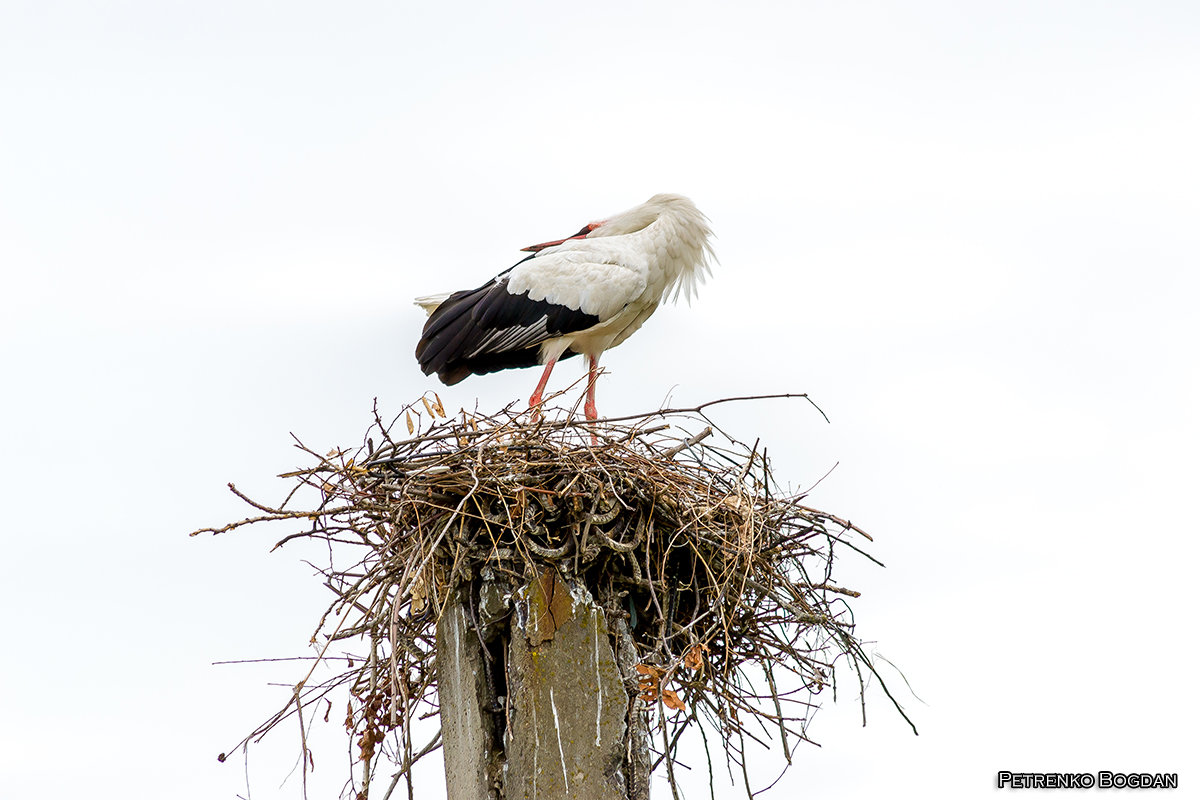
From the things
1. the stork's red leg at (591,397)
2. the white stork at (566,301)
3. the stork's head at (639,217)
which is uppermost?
the stork's head at (639,217)

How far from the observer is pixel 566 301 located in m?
7.72

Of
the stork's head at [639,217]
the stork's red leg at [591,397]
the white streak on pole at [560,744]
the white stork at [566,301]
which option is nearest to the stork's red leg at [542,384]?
the white stork at [566,301]

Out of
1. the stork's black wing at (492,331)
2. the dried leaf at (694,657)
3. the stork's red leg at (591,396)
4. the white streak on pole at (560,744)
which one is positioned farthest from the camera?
the stork's red leg at (591,396)

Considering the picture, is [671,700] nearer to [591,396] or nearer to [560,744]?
[560,744]

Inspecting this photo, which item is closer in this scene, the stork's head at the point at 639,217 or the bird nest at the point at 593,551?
the bird nest at the point at 593,551

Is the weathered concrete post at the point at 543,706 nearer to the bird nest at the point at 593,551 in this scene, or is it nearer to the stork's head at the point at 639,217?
the bird nest at the point at 593,551

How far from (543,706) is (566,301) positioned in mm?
3675

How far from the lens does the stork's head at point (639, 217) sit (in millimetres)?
8273

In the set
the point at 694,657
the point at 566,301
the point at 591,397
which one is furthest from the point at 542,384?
the point at 694,657

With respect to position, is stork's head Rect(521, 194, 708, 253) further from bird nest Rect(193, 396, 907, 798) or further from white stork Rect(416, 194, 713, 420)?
bird nest Rect(193, 396, 907, 798)

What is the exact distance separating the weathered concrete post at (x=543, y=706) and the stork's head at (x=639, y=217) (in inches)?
158

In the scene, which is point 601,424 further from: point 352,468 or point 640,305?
point 640,305

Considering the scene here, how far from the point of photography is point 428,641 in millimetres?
4961

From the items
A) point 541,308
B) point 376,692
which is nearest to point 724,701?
point 376,692
